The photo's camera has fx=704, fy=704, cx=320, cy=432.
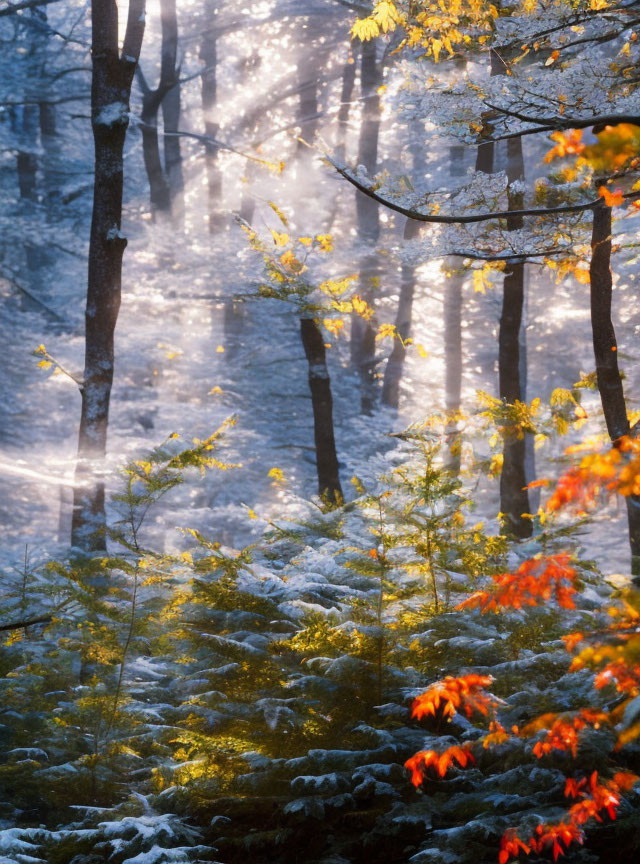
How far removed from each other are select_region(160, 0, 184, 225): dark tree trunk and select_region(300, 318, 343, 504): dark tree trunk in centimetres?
1002

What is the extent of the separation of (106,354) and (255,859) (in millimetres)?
5748

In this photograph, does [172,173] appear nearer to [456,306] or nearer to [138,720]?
[456,306]

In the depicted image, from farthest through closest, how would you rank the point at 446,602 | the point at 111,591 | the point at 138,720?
1. the point at 111,591
2. the point at 446,602
3. the point at 138,720

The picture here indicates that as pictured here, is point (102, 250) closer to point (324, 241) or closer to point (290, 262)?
point (290, 262)

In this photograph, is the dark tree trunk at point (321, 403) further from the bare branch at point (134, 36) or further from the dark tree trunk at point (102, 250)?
the bare branch at point (134, 36)

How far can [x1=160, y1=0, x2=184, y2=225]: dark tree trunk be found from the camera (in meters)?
17.3

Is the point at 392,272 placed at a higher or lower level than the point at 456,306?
higher

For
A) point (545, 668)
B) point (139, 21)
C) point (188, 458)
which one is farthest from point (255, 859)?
point (139, 21)

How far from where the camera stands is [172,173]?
19969mm

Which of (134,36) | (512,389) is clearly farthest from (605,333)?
(134,36)

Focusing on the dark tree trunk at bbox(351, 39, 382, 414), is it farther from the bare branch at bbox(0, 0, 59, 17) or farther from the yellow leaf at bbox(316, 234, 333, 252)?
the bare branch at bbox(0, 0, 59, 17)

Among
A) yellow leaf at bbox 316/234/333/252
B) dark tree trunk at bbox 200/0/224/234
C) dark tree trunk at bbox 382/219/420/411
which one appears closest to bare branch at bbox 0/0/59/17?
yellow leaf at bbox 316/234/333/252

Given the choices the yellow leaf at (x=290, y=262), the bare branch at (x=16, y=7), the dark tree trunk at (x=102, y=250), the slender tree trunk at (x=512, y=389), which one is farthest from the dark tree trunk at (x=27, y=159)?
the slender tree trunk at (x=512, y=389)

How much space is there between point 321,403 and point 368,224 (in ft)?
28.8
